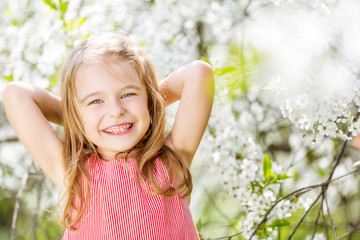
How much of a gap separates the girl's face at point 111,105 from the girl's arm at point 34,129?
0.12 m

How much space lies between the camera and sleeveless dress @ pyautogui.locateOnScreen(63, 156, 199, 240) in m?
1.32

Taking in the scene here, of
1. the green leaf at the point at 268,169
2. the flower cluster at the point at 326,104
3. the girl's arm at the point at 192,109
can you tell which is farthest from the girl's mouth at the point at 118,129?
the green leaf at the point at 268,169

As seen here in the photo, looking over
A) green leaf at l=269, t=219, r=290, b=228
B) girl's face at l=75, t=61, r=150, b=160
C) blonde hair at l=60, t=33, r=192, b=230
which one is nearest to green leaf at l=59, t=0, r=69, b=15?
blonde hair at l=60, t=33, r=192, b=230

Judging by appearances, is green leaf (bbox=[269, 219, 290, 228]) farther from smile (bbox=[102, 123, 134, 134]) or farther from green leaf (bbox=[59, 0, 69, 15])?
green leaf (bbox=[59, 0, 69, 15])

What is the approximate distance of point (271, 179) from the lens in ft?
6.15

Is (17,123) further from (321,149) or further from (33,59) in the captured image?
(321,149)

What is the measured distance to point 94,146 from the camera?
56.4 inches

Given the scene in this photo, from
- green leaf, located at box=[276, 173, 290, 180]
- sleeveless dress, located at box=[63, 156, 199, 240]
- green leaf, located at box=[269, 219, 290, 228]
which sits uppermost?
sleeveless dress, located at box=[63, 156, 199, 240]

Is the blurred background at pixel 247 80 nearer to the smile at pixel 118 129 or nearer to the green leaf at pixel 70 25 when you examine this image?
the green leaf at pixel 70 25

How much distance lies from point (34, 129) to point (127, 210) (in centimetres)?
35

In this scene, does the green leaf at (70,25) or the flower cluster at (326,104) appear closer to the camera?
the flower cluster at (326,104)

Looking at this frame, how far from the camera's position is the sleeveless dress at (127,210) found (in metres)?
1.32

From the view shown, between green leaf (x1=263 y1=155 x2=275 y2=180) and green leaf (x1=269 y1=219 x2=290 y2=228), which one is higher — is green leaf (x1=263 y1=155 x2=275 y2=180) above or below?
above

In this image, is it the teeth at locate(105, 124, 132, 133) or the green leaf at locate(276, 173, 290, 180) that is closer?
the teeth at locate(105, 124, 132, 133)
